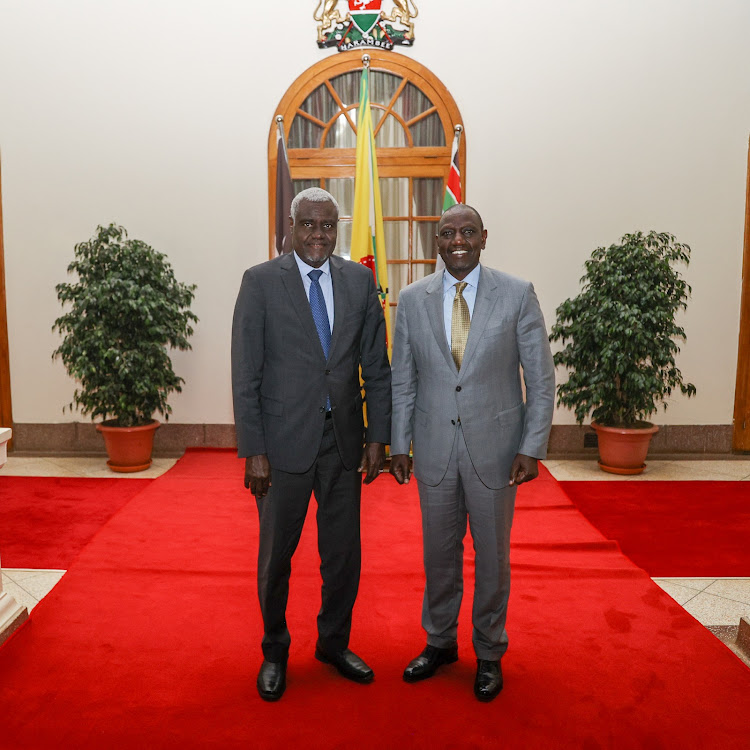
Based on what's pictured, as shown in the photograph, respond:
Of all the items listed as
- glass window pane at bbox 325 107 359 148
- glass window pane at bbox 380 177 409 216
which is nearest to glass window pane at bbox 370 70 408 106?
glass window pane at bbox 325 107 359 148

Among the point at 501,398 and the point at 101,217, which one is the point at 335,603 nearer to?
the point at 501,398

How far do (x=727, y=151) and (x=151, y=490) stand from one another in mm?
5052

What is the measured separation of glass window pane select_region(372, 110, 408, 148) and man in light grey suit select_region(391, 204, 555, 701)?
3559mm

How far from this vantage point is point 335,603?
7.50 ft

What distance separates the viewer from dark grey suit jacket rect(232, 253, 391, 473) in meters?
2.08

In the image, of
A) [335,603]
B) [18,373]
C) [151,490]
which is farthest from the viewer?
[18,373]

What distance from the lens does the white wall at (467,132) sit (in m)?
5.25

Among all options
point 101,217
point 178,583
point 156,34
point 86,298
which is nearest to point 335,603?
point 178,583

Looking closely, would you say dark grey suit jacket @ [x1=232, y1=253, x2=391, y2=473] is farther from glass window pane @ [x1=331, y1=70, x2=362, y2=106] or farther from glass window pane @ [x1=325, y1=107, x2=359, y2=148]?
glass window pane @ [x1=331, y1=70, x2=362, y2=106]

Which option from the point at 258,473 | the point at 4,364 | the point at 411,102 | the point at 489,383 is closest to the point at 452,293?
the point at 489,383

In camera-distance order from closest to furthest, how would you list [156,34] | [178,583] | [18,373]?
[178,583] → [156,34] → [18,373]

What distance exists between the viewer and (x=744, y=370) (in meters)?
5.51

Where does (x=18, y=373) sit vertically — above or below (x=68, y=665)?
above

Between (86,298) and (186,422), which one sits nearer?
(86,298)
